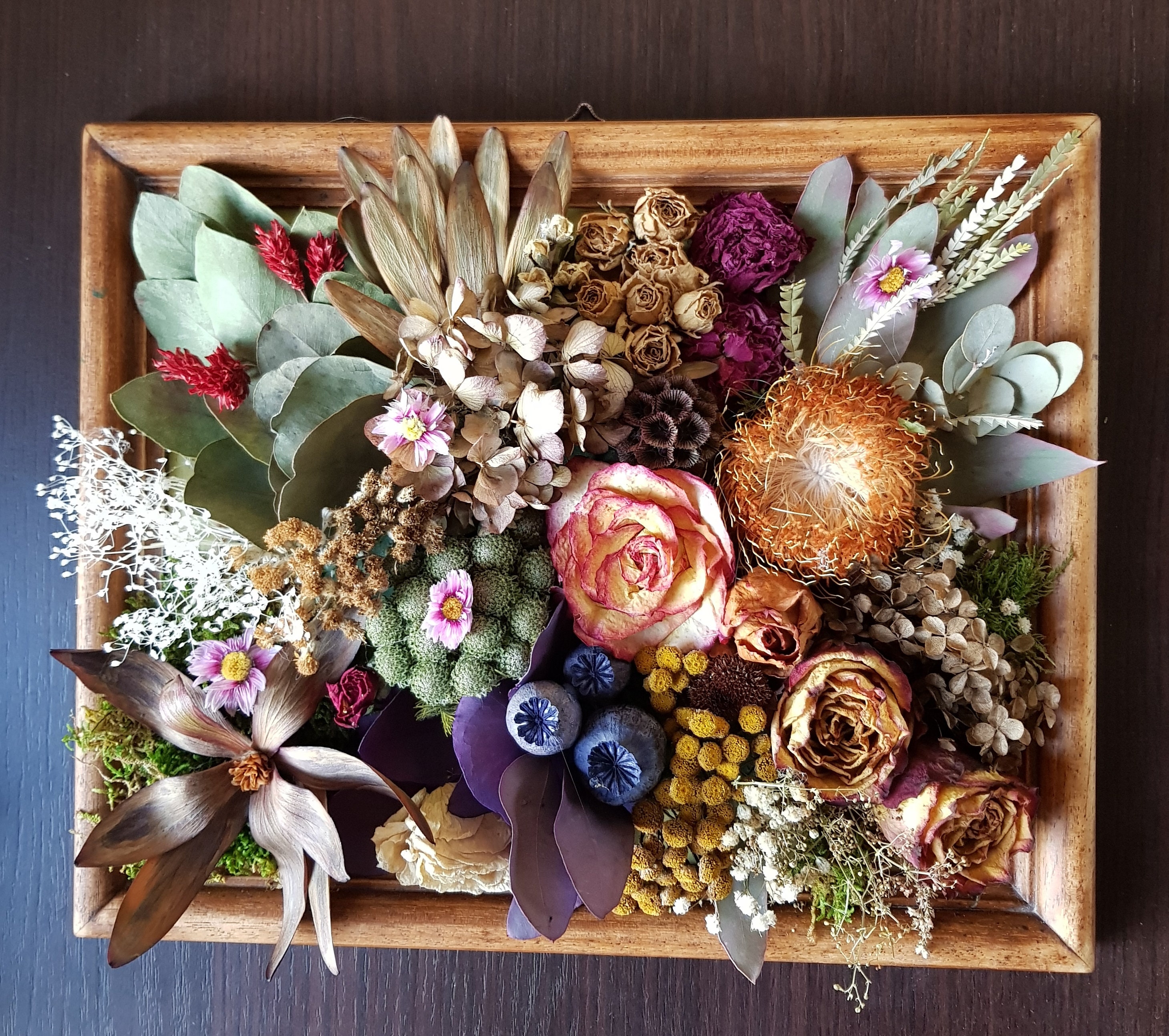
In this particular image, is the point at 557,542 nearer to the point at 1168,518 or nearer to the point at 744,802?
the point at 744,802

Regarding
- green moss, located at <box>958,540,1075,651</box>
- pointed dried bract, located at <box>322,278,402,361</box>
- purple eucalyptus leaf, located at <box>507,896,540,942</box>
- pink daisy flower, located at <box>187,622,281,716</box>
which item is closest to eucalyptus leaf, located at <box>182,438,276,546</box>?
pink daisy flower, located at <box>187,622,281,716</box>

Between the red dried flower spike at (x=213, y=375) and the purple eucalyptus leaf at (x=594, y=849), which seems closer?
the purple eucalyptus leaf at (x=594, y=849)

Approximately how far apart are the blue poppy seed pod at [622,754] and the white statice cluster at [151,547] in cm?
45

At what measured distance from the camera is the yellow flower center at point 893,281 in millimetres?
917

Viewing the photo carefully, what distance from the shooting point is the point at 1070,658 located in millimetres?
960

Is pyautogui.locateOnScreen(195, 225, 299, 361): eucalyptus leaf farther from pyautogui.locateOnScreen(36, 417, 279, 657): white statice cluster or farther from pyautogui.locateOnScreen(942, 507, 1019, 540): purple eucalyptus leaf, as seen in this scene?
pyautogui.locateOnScreen(942, 507, 1019, 540): purple eucalyptus leaf

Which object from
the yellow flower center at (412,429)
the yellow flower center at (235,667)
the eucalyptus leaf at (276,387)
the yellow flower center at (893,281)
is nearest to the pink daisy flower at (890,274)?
the yellow flower center at (893,281)

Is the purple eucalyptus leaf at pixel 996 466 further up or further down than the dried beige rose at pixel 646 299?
further down

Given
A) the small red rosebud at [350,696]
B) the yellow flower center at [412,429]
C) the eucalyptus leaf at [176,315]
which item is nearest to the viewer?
the yellow flower center at [412,429]

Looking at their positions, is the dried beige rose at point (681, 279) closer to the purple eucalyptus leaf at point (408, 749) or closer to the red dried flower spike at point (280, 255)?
the red dried flower spike at point (280, 255)

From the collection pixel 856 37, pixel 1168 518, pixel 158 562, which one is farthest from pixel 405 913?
pixel 856 37

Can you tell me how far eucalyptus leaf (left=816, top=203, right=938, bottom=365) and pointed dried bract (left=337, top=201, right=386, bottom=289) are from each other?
0.57 meters

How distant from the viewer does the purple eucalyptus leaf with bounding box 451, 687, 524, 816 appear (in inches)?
34.2

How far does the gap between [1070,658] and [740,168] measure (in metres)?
0.76
